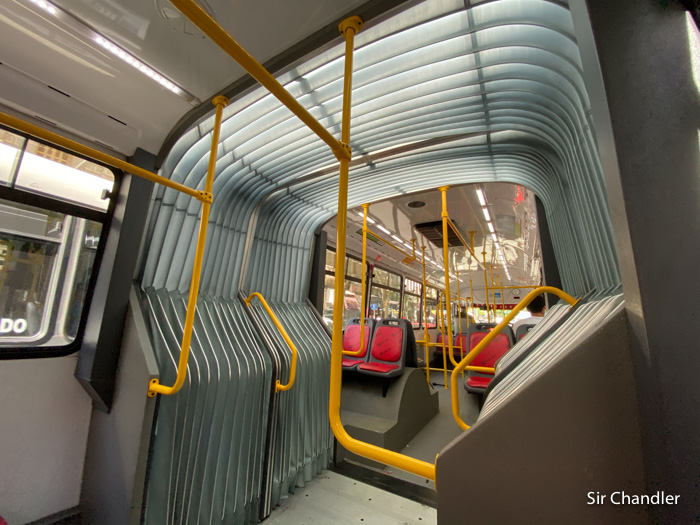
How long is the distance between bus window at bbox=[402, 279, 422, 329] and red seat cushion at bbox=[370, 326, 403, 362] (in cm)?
526

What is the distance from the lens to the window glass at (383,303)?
25.2 ft

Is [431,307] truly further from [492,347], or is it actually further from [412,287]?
[492,347]

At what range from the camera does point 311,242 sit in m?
3.62

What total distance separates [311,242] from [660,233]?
3243 millimetres

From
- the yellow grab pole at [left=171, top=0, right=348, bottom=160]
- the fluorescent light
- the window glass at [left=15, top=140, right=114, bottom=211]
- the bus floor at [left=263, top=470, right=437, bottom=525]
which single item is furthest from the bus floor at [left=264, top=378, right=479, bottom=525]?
the fluorescent light

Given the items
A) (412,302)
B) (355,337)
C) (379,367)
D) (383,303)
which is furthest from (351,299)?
(412,302)

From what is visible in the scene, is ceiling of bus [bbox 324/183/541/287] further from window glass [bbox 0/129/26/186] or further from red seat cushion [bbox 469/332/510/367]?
window glass [bbox 0/129/26/186]

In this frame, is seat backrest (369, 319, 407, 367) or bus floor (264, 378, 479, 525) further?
seat backrest (369, 319, 407, 367)

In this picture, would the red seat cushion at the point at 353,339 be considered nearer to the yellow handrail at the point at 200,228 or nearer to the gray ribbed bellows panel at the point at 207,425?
the gray ribbed bellows panel at the point at 207,425

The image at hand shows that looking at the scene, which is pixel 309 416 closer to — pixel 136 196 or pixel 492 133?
pixel 136 196

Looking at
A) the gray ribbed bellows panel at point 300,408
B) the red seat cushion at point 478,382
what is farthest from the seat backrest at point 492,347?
the gray ribbed bellows panel at point 300,408

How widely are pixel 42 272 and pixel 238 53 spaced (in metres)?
2.20

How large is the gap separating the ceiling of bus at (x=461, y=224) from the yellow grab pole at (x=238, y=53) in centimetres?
231

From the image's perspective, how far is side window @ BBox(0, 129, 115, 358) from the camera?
1.73 meters
